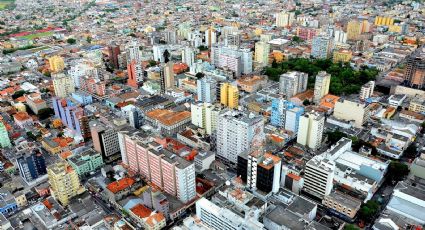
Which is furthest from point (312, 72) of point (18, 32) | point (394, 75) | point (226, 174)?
point (18, 32)

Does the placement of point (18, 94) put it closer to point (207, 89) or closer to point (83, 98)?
point (83, 98)

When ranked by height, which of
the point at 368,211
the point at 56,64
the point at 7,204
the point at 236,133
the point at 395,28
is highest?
the point at 395,28

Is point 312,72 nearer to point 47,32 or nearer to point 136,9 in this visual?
point 47,32

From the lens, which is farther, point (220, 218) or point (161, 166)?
point (161, 166)

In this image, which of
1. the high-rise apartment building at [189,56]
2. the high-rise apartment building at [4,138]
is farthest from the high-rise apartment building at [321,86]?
the high-rise apartment building at [4,138]

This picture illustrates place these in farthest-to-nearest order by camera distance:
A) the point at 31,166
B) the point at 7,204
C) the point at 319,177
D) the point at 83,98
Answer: the point at 83,98
the point at 31,166
the point at 7,204
the point at 319,177

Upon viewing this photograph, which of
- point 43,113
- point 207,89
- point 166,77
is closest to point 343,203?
point 207,89

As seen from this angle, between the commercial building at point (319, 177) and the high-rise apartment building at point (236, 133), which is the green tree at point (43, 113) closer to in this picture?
the high-rise apartment building at point (236, 133)

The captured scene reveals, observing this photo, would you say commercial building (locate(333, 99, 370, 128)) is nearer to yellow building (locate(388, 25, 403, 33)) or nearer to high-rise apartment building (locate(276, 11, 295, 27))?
yellow building (locate(388, 25, 403, 33))
